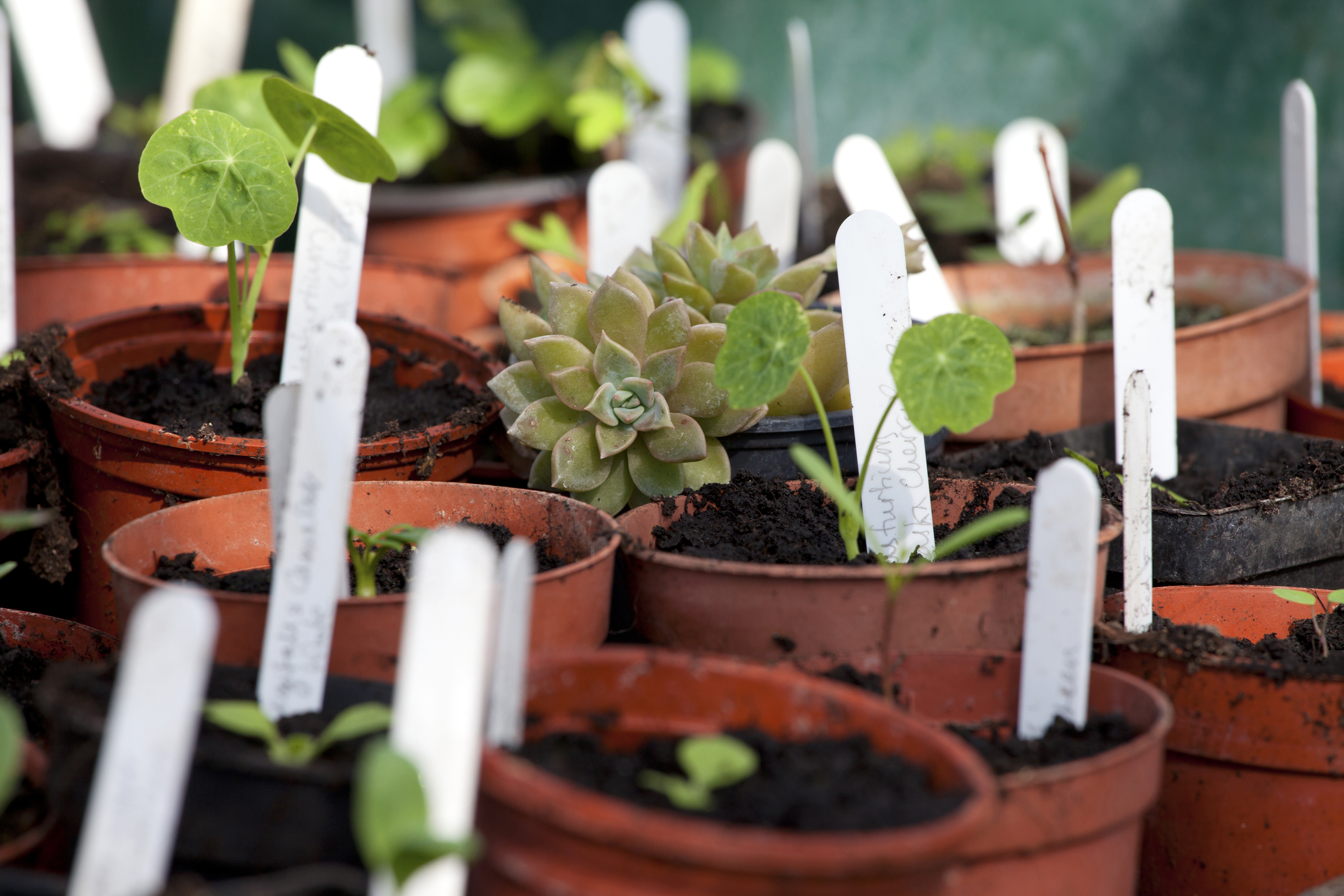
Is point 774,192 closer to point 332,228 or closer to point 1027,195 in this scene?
point 1027,195

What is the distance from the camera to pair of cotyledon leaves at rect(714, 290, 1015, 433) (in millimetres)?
787

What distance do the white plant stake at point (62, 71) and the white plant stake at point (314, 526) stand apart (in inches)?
89.9

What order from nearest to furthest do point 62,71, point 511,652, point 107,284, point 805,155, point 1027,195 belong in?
point 511,652 → point 107,284 → point 1027,195 → point 805,155 → point 62,71

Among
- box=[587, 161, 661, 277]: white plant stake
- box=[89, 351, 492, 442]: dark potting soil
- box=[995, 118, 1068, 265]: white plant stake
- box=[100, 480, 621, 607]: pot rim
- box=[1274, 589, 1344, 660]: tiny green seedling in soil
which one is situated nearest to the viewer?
box=[100, 480, 621, 607]: pot rim

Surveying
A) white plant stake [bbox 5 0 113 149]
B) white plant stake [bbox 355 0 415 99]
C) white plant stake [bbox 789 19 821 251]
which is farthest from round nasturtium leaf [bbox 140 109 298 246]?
white plant stake [bbox 5 0 113 149]

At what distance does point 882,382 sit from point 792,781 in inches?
15.5

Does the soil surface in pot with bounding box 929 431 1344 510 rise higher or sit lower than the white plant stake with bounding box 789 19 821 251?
lower

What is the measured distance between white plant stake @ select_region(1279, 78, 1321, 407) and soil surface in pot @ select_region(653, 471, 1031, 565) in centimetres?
68

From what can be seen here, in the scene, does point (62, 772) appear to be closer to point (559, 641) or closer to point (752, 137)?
point (559, 641)

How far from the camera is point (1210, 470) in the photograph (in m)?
1.22

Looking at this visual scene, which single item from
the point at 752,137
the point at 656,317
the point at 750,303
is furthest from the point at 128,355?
the point at 752,137

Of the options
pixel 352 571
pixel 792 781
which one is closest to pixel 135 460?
pixel 352 571

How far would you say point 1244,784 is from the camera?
31.0 inches

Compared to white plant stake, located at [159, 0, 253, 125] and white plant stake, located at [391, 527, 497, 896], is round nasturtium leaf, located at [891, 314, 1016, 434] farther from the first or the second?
white plant stake, located at [159, 0, 253, 125]
